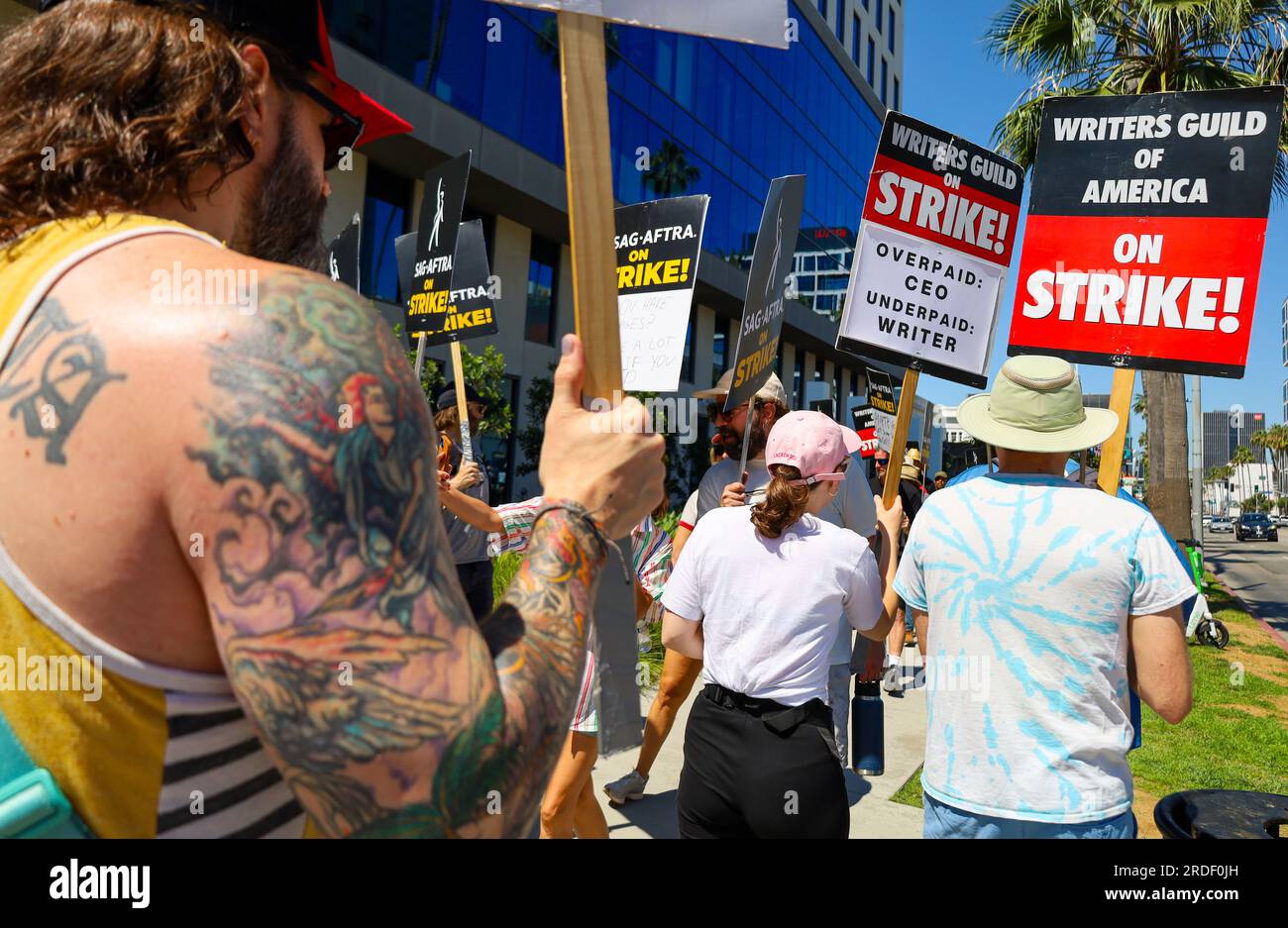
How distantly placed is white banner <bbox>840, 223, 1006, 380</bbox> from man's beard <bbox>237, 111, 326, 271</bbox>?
3.35 m

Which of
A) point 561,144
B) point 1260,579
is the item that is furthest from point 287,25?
point 1260,579

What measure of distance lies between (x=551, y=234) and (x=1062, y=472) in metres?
18.6

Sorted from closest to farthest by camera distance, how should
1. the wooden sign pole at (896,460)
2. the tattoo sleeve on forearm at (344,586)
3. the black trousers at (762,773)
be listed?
the tattoo sleeve on forearm at (344,586), the black trousers at (762,773), the wooden sign pole at (896,460)

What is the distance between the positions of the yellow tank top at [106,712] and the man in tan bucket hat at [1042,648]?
2.13 metres

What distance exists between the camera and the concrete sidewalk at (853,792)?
475 centimetres

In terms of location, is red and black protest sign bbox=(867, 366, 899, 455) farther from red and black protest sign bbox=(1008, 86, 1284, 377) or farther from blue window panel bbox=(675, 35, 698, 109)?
blue window panel bbox=(675, 35, 698, 109)

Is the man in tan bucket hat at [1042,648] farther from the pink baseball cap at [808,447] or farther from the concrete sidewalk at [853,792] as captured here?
the concrete sidewalk at [853,792]

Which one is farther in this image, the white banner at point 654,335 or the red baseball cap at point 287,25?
the white banner at point 654,335

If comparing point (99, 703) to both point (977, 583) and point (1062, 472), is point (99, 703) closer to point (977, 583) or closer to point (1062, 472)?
point (977, 583)

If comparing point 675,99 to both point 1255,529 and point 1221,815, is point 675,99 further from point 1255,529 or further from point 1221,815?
point 1255,529

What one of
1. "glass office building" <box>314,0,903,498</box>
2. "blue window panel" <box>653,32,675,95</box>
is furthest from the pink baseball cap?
"blue window panel" <box>653,32,675,95</box>

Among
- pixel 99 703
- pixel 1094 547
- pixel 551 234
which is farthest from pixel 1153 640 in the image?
pixel 551 234

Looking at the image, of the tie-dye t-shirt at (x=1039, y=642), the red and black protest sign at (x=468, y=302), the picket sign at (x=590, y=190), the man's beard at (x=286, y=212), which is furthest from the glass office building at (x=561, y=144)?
the man's beard at (x=286, y=212)
